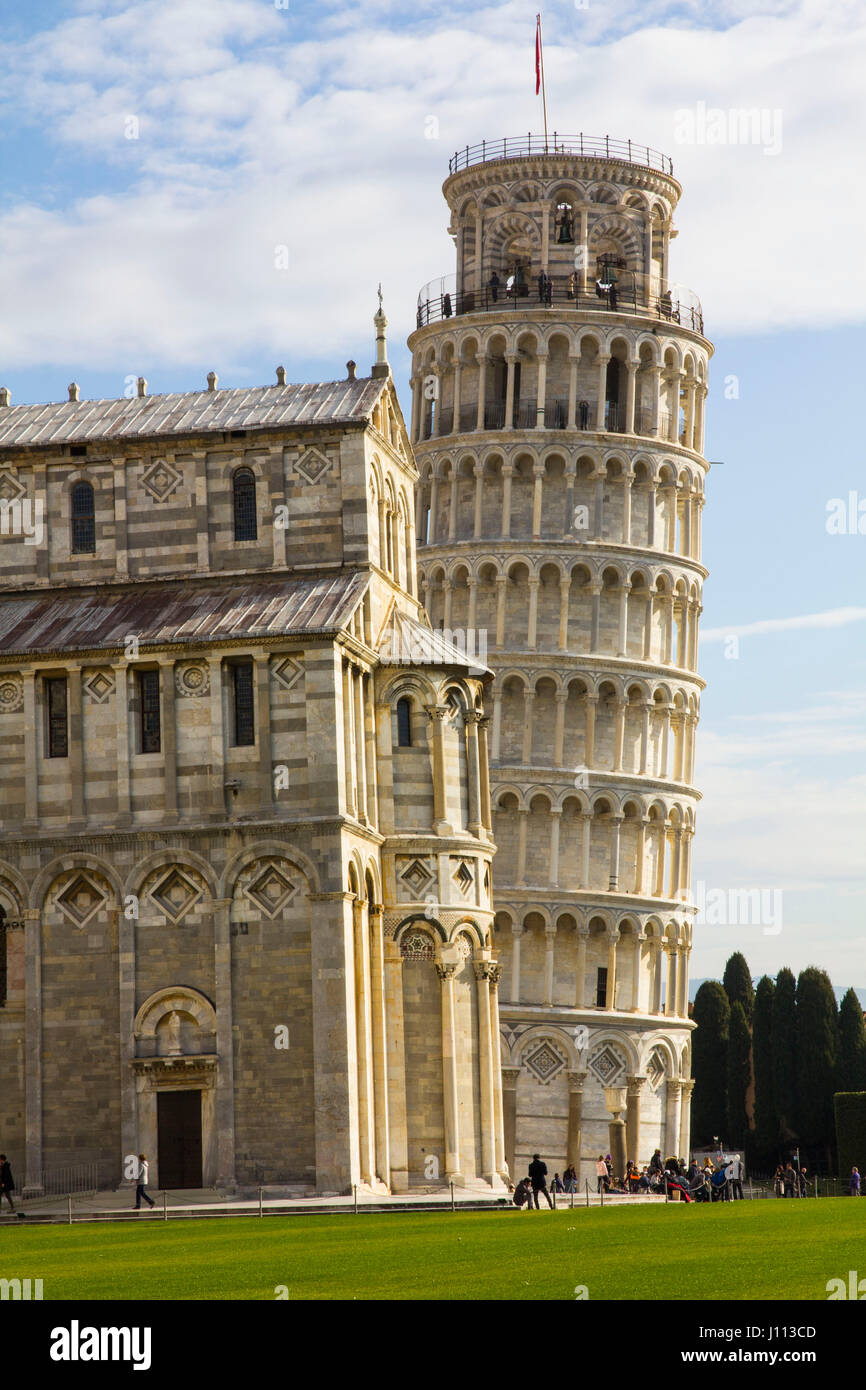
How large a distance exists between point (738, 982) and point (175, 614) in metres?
66.7

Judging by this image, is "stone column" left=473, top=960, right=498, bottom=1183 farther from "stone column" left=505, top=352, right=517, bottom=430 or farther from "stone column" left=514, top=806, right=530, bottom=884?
"stone column" left=505, top=352, right=517, bottom=430

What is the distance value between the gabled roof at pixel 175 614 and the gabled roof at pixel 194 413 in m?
4.59

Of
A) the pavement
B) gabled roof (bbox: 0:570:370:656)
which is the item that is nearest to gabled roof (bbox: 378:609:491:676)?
gabled roof (bbox: 0:570:370:656)

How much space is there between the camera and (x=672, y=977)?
98875 mm

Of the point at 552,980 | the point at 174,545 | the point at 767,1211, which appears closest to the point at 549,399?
the point at 552,980

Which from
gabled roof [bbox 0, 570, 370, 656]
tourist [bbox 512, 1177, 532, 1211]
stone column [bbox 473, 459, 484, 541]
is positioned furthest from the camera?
stone column [bbox 473, 459, 484, 541]

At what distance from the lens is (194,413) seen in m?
65.1

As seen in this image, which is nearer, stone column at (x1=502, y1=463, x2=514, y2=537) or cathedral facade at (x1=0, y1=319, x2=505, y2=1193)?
cathedral facade at (x1=0, y1=319, x2=505, y2=1193)

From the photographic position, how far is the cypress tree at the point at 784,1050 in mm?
112500

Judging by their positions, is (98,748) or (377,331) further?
(377,331)

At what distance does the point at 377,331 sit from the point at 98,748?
16398 mm

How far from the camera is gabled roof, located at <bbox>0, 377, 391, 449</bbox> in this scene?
63875 millimetres

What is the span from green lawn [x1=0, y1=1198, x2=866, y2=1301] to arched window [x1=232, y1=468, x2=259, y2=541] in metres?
21.2
